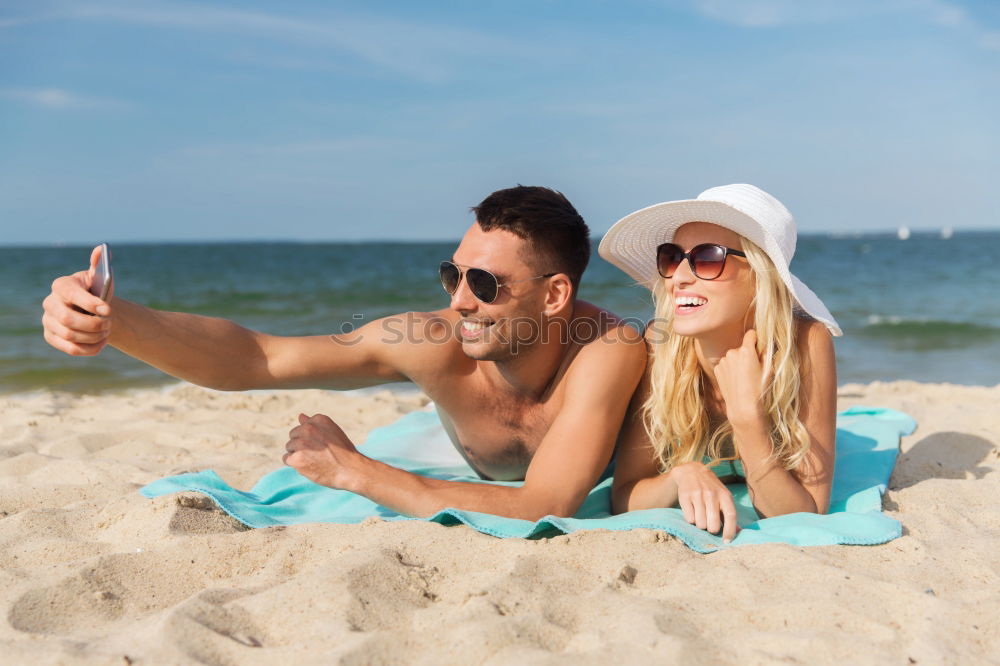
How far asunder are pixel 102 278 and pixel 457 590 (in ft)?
5.06

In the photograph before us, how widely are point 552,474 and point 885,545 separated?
127cm

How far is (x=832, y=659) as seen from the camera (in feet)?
7.22

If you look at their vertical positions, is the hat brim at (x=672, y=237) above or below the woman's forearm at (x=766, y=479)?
above

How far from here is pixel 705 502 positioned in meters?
3.29

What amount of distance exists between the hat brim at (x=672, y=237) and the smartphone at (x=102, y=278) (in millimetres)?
1983

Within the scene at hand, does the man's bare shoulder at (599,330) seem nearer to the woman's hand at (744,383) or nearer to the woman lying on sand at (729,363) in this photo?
the woman lying on sand at (729,363)

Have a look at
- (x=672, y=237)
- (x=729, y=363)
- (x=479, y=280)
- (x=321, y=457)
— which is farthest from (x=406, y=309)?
(x=729, y=363)

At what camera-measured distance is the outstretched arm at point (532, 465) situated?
3.31 m

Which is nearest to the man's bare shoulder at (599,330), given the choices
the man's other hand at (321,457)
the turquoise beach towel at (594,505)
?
the turquoise beach towel at (594,505)

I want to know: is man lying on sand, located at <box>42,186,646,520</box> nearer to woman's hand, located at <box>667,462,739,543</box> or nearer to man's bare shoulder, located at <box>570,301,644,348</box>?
man's bare shoulder, located at <box>570,301,644,348</box>

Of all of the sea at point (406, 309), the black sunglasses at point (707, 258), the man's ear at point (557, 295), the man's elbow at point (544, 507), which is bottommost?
the sea at point (406, 309)

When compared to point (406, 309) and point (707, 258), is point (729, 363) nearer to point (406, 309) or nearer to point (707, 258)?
point (707, 258)

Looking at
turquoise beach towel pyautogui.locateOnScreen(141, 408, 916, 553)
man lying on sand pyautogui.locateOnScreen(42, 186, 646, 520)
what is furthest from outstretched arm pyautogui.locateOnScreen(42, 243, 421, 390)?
turquoise beach towel pyautogui.locateOnScreen(141, 408, 916, 553)

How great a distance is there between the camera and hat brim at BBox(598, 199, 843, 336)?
3.26m
